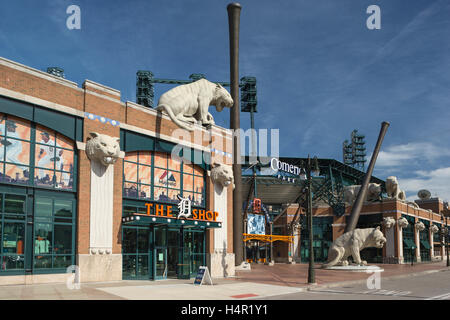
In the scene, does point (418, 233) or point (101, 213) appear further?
point (418, 233)

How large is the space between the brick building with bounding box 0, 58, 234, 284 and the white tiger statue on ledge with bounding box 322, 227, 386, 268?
12294 millimetres

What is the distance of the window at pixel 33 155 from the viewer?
20.3m

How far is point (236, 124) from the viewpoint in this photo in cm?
3847

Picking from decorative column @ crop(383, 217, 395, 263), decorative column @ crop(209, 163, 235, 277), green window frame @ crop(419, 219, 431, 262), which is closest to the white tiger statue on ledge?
decorative column @ crop(209, 163, 235, 277)

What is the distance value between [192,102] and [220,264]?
11261mm

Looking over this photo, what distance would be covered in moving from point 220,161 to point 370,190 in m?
37.4

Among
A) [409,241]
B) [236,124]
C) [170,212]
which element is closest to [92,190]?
[170,212]

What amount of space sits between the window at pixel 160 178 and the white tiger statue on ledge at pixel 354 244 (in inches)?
569

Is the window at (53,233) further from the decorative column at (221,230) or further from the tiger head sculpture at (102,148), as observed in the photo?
the decorative column at (221,230)

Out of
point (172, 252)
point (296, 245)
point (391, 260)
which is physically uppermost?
point (172, 252)

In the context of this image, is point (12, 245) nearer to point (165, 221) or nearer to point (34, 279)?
point (34, 279)

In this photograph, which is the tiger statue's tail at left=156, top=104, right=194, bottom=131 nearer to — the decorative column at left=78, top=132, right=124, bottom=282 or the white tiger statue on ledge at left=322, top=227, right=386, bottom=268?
the decorative column at left=78, top=132, right=124, bottom=282

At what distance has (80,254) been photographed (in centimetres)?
2214
